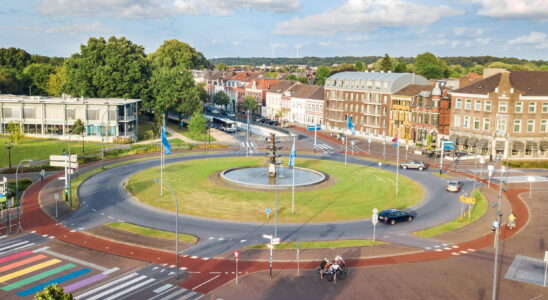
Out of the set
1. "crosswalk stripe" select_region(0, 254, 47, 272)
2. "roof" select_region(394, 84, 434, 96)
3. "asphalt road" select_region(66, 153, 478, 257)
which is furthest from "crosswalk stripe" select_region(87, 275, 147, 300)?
"roof" select_region(394, 84, 434, 96)

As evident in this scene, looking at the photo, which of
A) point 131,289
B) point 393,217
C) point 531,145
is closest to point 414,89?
point 531,145

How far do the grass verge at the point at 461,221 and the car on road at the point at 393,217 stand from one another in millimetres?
3274

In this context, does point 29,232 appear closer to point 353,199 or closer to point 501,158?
point 353,199

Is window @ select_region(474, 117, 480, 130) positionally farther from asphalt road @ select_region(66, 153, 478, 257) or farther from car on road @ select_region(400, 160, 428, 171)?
asphalt road @ select_region(66, 153, 478, 257)

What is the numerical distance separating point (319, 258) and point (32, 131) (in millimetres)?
97194

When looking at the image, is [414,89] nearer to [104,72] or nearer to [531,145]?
[531,145]

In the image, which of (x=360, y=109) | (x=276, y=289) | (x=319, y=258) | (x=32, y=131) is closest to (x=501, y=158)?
(x=360, y=109)

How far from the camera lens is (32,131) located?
117m

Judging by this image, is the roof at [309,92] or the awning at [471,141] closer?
the awning at [471,141]

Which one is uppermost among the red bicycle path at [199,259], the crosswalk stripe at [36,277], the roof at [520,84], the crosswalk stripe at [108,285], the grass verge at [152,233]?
the roof at [520,84]

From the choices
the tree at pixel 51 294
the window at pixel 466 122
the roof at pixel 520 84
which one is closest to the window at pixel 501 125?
the roof at pixel 520 84

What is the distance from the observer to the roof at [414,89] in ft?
383

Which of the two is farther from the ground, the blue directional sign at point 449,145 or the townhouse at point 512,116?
the townhouse at point 512,116

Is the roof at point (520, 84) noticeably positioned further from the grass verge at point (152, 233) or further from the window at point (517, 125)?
the grass verge at point (152, 233)
